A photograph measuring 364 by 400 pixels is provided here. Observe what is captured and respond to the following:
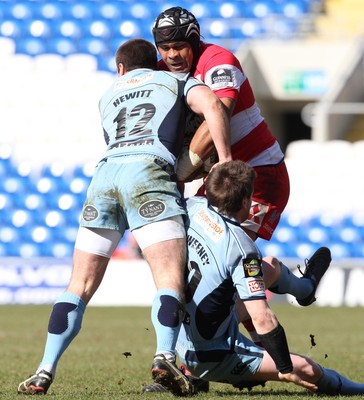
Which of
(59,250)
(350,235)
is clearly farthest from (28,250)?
(350,235)

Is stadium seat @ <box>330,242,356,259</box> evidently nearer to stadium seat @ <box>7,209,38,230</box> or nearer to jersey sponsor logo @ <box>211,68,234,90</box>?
stadium seat @ <box>7,209,38,230</box>

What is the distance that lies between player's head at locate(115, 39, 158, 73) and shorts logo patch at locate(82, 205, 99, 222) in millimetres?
786

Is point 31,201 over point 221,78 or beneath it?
beneath

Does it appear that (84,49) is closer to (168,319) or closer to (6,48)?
(6,48)

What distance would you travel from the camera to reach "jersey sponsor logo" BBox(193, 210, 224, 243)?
496 cm

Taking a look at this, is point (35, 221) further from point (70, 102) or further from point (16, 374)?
point (16, 374)

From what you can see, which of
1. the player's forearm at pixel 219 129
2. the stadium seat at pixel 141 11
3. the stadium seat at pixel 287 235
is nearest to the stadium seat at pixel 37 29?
the stadium seat at pixel 141 11

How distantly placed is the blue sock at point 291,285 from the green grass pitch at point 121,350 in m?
0.26

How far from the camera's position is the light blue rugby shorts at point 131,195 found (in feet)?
16.6

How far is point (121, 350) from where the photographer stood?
8633mm

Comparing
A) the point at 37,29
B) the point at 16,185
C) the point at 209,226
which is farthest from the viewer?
the point at 37,29

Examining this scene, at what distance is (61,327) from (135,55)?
1.44 meters

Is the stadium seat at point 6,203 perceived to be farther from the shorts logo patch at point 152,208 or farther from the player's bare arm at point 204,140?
the shorts logo patch at point 152,208

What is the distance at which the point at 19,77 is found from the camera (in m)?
20.3
